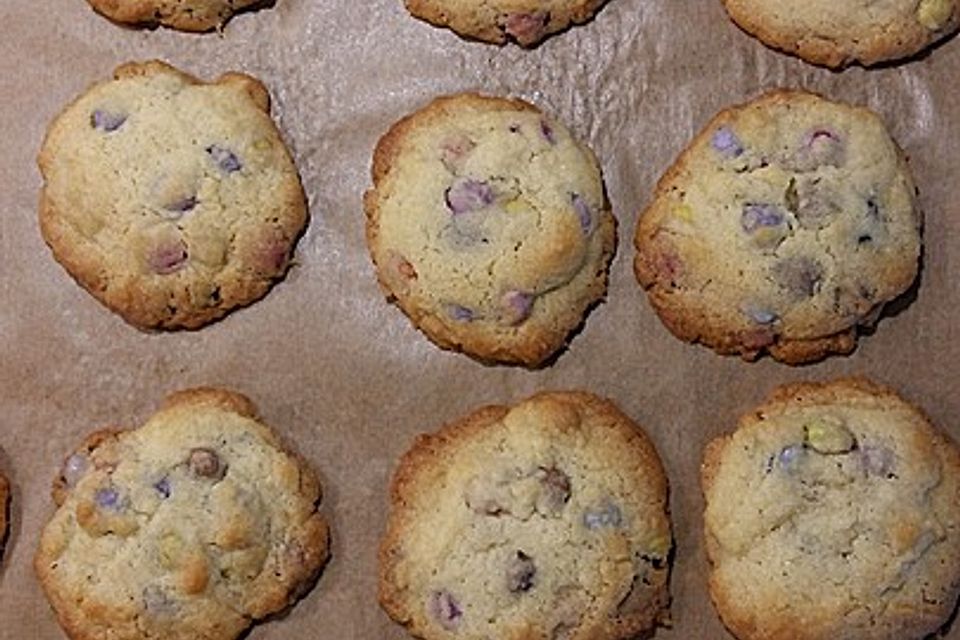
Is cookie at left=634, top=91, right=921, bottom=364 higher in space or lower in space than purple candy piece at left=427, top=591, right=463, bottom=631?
higher

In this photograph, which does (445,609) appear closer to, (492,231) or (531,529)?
(531,529)

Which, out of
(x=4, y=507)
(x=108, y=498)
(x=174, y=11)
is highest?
(x=174, y=11)

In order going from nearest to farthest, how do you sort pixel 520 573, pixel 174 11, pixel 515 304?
pixel 520 573
pixel 515 304
pixel 174 11

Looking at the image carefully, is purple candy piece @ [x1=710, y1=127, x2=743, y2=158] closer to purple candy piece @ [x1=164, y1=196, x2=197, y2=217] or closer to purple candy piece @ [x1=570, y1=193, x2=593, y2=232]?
purple candy piece @ [x1=570, y1=193, x2=593, y2=232]

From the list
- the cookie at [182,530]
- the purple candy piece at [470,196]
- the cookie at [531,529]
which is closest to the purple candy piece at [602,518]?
the cookie at [531,529]

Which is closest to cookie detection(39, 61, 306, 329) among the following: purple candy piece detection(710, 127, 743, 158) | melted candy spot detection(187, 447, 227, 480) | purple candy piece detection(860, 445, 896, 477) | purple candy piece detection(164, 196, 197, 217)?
purple candy piece detection(164, 196, 197, 217)

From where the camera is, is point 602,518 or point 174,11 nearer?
point 602,518

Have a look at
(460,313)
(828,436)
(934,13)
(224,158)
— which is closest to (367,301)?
(460,313)
